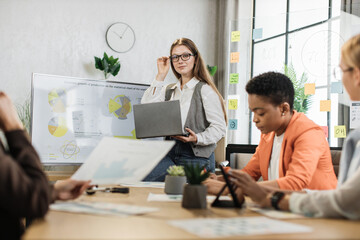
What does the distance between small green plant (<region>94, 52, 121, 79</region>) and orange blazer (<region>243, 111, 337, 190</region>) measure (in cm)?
282

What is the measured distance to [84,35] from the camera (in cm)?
427

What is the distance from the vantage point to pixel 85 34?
4.28 meters

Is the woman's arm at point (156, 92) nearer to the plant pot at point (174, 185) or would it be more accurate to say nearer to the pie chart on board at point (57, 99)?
the pie chart on board at point (57, 99)

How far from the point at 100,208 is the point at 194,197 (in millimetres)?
267

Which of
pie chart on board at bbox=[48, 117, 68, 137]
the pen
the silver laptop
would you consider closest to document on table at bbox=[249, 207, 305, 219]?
the pen

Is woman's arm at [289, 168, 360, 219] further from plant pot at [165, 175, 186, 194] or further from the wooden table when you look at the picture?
plant pot at [165, 175, 186, 194]

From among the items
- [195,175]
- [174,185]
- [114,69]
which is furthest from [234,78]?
[195,175]

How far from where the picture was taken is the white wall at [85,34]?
396 cm

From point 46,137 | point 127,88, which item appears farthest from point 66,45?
point 46,137

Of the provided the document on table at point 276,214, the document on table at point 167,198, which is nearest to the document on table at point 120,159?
the document on table at point 167,198

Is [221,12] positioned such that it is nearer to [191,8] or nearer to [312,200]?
[191,8]

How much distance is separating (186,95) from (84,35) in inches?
86.0

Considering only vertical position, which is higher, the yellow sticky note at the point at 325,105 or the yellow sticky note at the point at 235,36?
the yellow sticky note at the point at 235,36

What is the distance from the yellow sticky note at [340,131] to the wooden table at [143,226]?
2.63m
